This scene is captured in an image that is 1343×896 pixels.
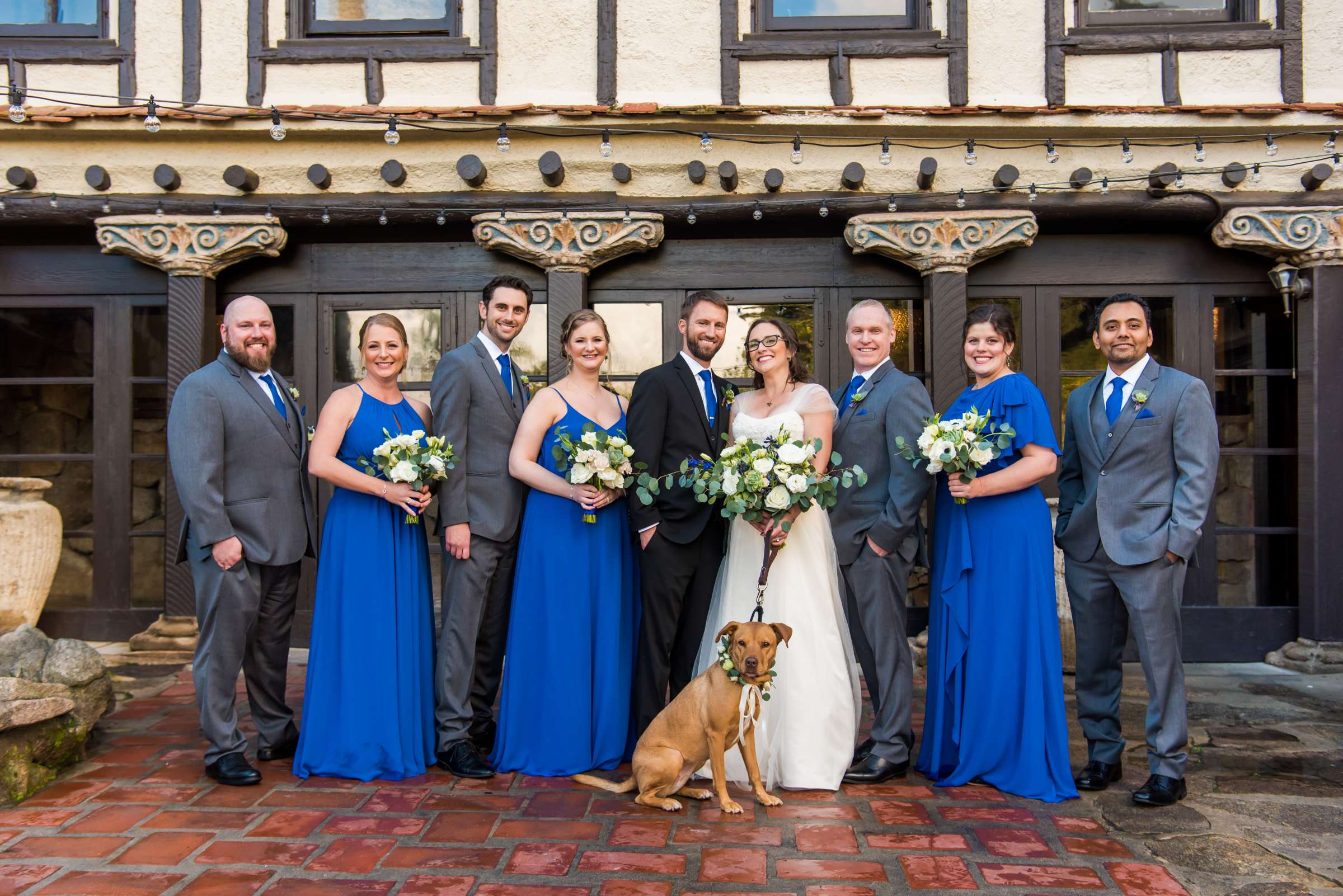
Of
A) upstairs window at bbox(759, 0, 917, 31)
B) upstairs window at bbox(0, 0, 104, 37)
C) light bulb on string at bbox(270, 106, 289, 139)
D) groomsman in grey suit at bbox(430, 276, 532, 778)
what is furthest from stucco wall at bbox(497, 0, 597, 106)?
A: upstairs window at bbox(0, 0, 104, 37)

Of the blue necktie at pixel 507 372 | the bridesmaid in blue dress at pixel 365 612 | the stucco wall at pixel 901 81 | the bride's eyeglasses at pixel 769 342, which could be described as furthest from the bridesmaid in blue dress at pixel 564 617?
the stucco wall at pixel 901 81

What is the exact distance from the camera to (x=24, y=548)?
648 cm

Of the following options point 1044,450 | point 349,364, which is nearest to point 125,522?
point 349,364

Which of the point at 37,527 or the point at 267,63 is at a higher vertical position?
the point at 267,63

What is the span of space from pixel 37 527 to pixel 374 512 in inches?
146

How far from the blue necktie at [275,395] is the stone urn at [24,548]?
125 inches

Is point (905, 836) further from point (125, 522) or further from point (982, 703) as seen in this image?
point (125, 522)

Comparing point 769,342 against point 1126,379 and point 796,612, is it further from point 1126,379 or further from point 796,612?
point 1126,379

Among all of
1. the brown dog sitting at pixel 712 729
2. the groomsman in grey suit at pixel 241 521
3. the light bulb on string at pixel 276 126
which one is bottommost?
the brown dog sitting at pixel 712 729

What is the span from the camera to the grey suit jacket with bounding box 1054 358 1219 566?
12.9 feet

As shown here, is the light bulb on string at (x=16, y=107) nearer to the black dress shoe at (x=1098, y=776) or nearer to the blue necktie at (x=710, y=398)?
the blue necktie at (x=710, y=398)

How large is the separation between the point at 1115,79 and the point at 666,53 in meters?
3.13

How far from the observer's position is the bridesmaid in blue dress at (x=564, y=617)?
4.33 metres

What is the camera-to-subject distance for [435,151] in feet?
22.4
